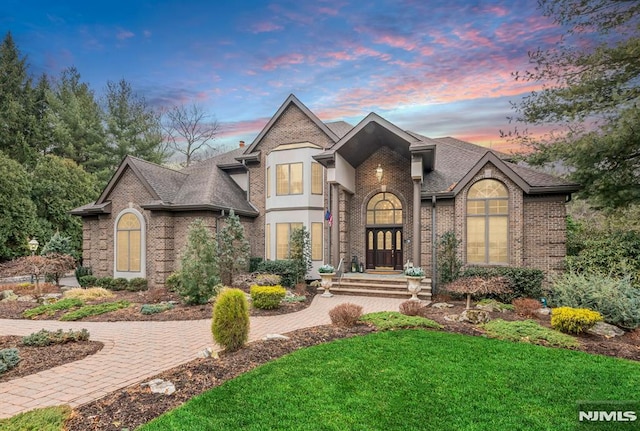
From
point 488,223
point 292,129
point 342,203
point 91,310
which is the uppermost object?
point 292,129

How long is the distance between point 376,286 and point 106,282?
12.3 meters

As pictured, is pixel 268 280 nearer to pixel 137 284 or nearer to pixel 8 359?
pixel 137 284

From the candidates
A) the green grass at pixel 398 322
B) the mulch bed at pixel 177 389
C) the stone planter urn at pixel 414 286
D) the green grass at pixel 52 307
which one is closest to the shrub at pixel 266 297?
the green grass at pixel 398 322

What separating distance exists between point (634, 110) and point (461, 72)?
17.9 feet

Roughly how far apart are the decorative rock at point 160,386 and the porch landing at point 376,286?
894 cm

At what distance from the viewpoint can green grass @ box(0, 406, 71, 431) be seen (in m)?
3.30

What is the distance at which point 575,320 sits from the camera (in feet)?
21.3

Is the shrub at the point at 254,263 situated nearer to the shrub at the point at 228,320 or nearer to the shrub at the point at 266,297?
the shrub at the point at 266,297

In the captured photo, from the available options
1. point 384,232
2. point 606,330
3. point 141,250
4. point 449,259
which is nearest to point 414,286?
point 449,259

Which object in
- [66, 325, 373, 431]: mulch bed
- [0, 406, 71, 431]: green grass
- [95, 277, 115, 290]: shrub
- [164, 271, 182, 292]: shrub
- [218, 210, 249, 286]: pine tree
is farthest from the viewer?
[95, 277, 115, 290]: shrub

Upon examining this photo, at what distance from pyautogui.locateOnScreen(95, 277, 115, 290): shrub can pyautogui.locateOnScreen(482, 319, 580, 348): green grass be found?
49.7ft

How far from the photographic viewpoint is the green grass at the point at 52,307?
31.1 feet

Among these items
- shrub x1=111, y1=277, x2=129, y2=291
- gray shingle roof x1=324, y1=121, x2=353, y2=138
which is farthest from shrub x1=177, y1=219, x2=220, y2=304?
gray shingle roof x1=324, y1=121, x2=353, y2=138

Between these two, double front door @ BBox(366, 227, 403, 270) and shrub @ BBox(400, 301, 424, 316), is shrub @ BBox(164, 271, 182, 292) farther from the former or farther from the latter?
shrub @ BBox(400, 301, 424, 316)
